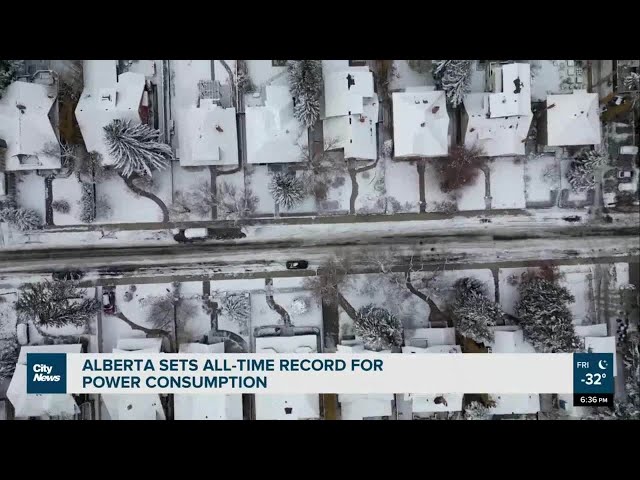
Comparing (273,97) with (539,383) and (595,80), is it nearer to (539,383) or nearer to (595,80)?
(595,80)

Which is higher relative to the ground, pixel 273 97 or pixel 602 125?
pixel 273 97

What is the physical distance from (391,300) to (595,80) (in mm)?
12796

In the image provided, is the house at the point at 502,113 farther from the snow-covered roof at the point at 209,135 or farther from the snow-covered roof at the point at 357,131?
the snow-covered roof at the point at 209,135

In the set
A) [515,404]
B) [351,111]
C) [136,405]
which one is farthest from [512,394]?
[136,405]

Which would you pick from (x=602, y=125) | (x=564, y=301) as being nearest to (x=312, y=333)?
(x=564, y=301)

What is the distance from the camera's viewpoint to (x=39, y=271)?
19.9 m

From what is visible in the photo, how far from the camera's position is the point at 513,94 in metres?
18.6

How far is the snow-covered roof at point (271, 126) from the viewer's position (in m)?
19.2

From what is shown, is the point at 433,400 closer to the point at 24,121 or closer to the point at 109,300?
the point at 109,300

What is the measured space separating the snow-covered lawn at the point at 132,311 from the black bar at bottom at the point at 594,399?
1786 cm

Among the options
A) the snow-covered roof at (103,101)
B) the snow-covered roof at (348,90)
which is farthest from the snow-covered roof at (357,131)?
the snow-covered roof at (103,101)

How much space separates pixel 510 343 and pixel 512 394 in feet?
7.28

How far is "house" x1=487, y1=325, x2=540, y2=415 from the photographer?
62.0 feet

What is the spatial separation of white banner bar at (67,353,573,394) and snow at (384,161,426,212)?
21.1 feet
